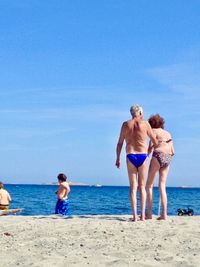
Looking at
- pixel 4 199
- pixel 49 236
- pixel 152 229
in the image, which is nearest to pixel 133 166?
pixel 152 229

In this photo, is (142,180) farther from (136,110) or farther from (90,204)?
(90,204)

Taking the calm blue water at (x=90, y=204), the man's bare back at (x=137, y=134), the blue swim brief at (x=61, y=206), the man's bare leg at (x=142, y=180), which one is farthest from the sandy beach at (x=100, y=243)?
the calm blue water at (x=90, y=204)

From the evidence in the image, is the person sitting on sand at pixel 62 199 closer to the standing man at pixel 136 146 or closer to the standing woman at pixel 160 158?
the standing woman at pixel 160 158

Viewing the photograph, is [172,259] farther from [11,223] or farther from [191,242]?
[11,223]

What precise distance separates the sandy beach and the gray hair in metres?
1.93

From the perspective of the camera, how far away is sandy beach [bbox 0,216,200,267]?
698 cm

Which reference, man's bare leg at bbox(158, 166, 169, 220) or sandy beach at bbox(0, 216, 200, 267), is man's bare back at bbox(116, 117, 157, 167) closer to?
man's bare leg at bbox(158, 166, 169, 220)

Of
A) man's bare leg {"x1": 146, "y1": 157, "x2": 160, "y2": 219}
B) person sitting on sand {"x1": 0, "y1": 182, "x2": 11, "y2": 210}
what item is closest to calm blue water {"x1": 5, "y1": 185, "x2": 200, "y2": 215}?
person sitting on sand {"x1": 0, "y1": 182, "x2": 11, "y2": 210}

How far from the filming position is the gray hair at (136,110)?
9.34 meters

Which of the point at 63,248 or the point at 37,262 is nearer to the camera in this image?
the point at 37,262

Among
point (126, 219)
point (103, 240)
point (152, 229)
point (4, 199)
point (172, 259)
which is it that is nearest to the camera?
point (172, 259)

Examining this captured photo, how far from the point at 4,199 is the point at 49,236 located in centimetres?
912

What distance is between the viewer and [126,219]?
9.88m

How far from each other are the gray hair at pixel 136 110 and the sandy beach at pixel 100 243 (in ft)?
6.32
